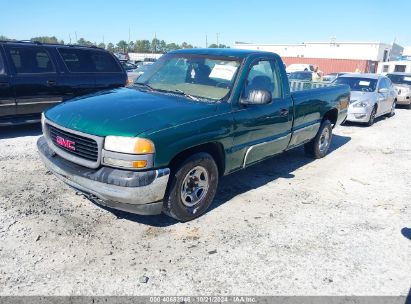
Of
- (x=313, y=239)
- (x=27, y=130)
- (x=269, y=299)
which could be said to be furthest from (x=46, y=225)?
(x=27, y=130)

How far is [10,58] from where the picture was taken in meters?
7.09

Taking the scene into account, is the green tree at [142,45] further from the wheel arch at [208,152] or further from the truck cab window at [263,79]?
the wheel arch at [208,152]

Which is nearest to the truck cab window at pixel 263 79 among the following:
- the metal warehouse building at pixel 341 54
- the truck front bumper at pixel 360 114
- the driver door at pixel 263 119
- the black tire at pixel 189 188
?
the driver door at pixel 263 119

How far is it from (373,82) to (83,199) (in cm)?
1036

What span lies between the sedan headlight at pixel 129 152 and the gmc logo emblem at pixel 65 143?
0.50m

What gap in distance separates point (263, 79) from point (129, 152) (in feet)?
7.78

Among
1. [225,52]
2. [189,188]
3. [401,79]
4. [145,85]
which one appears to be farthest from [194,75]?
[401,79]

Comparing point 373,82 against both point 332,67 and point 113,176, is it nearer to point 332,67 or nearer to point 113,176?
point 113,176

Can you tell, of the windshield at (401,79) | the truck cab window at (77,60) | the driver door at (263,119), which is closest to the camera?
the driver door at (263,119)

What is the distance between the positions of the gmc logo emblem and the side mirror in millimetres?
1953

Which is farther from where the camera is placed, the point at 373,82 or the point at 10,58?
the point at 373,82

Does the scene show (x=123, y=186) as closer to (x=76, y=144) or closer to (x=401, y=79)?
(x=76, y=144)

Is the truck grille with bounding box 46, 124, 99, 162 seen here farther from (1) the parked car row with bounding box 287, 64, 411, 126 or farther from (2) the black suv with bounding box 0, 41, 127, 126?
(1) the parked car row with bounding box 287, 64, 411, 126

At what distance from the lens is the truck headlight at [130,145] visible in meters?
3.30
